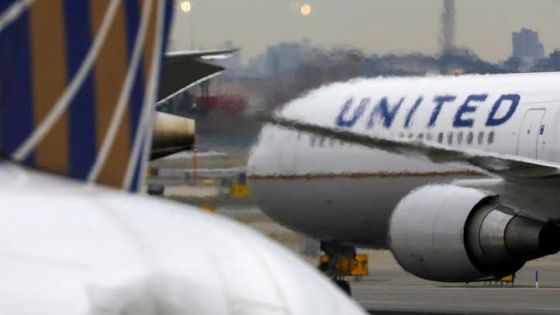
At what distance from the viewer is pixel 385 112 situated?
1859 centimetres

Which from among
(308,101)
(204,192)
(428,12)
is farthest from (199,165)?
(428,12)

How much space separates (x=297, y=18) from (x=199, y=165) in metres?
2.01

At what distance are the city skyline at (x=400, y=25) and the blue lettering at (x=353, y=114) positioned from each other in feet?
3.21

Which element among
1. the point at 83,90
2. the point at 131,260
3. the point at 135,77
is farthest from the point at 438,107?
the point at 131,260

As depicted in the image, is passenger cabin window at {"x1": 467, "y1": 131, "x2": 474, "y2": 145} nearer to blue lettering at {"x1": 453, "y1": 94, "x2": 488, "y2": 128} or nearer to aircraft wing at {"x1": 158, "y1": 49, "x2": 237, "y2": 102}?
blue lettering at {"x1": 453, "y1": 94, "x2": 488, "y2": 128}

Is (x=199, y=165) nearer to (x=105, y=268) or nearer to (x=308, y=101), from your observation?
(x=308, y=101)

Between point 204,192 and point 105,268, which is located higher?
point 105,268

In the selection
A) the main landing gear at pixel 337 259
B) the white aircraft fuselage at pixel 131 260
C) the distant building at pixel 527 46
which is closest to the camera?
the white aircraft fuselage at pixel 131 260

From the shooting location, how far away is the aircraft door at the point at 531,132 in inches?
685

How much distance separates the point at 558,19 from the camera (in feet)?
60.7

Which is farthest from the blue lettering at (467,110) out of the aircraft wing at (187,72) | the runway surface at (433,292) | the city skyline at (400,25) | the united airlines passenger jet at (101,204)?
the united airlines passenger jet at (101,204)

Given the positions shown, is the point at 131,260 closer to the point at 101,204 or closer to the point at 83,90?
the point at 101,204

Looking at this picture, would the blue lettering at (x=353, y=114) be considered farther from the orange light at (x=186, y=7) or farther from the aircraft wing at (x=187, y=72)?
the aircraft wing at (x=187, y=72)

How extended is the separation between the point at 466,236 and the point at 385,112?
2.16m
